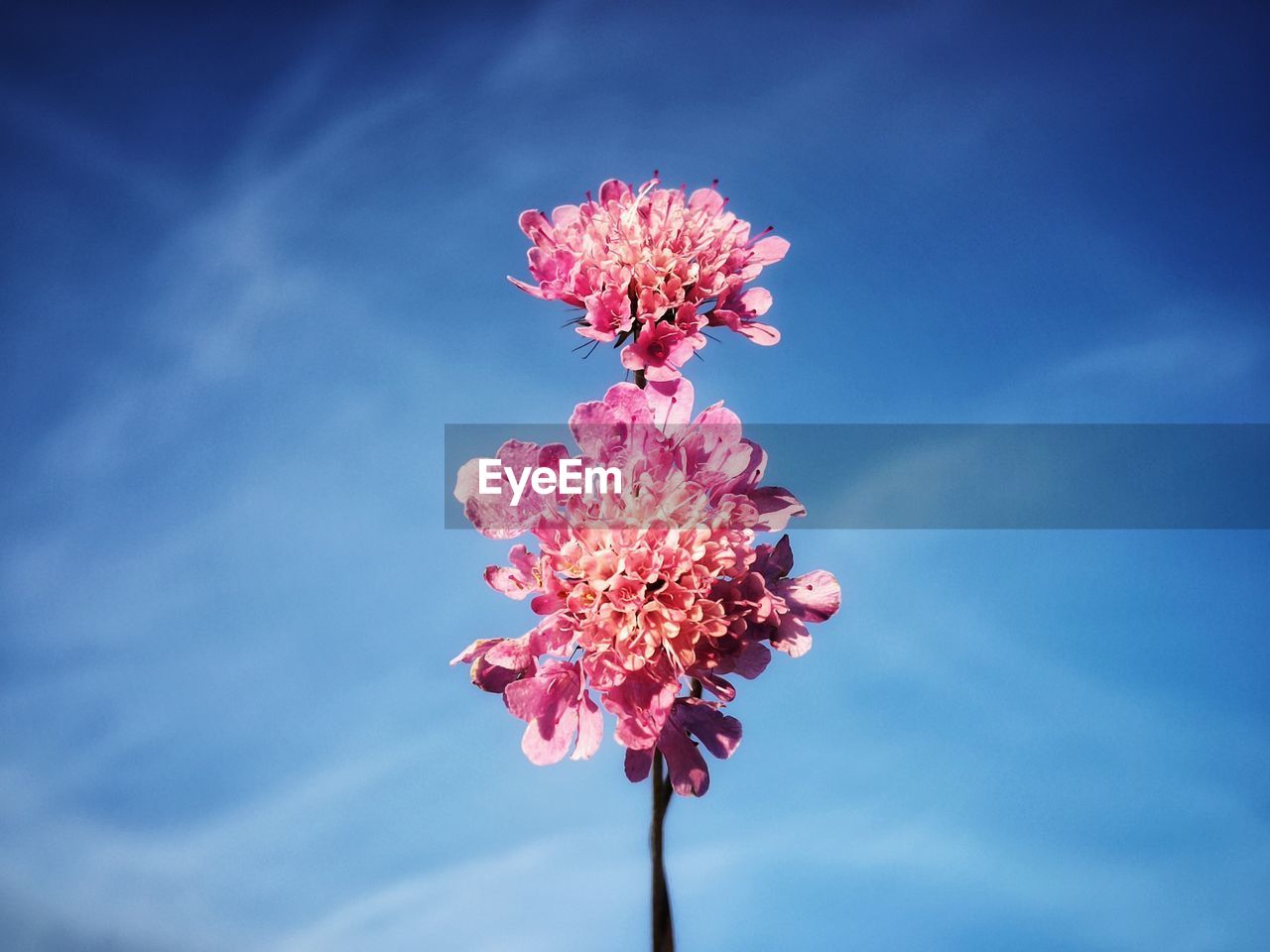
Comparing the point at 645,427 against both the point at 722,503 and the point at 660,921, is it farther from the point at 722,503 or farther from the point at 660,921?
the point at 660,921

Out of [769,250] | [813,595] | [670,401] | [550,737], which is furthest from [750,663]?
[769,250]

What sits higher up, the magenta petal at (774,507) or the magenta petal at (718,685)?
the magenta petal at (774,507)

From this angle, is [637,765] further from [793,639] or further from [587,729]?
[793,639]

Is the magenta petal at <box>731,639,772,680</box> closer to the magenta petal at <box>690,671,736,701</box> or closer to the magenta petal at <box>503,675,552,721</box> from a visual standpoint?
the magenta petal at <box>690,671,736,701</box>

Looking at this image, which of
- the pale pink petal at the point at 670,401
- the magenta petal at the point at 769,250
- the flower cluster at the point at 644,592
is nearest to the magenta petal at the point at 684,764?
the flower cluster at the point at 644,592

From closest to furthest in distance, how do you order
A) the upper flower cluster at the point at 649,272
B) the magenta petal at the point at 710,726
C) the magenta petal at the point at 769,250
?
the magenta petal at the point at 710,726
the upper flower cluster at the point at 649,272
the magenta petal at the point at 769,250

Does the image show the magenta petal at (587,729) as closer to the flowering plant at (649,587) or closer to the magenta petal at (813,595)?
the flowering plant at (649,587)

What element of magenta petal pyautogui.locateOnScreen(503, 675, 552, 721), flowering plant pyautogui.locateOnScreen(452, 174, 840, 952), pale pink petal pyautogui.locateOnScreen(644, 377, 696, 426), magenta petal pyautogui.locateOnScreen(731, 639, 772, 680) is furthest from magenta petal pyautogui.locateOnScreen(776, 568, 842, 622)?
magenta petal pyautogui.locateOnScreen(503, 675, 552, 721)
